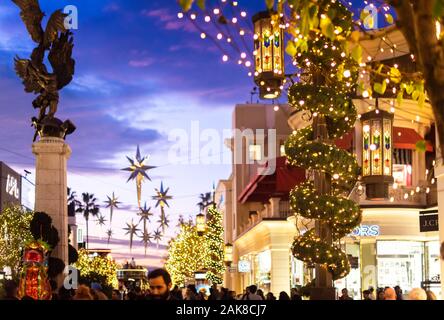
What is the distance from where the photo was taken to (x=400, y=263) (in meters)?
33.2

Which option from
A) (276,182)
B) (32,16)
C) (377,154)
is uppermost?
(32,16)

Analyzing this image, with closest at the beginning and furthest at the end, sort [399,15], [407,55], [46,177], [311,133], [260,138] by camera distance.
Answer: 1. [399,15]
2. [311,133]
3. [407,55]
4. [46,177]
5. [260,138]

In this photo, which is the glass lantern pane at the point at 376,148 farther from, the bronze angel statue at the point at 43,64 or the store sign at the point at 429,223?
the bronze angel statue at the point at 43,64

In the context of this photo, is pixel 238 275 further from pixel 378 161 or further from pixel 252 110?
pixel 378 161

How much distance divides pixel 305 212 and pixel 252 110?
173ft

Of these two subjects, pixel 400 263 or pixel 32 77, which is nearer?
pixel 400 263

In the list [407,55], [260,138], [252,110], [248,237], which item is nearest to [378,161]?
[407,55]

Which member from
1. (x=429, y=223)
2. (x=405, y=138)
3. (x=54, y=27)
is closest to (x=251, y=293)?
(x=429, y=223)

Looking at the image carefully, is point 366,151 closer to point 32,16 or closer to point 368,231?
point 368,231

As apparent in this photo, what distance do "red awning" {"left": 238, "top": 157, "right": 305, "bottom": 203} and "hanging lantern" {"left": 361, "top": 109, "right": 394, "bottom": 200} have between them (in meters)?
13.0

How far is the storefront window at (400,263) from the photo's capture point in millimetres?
32906

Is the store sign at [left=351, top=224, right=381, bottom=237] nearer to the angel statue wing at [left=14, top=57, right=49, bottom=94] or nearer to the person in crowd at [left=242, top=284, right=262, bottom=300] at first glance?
the person in crowd at [left=242, top=284, right=262, bottom=300]

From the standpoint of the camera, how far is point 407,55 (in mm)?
31359

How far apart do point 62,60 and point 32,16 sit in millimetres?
2230
